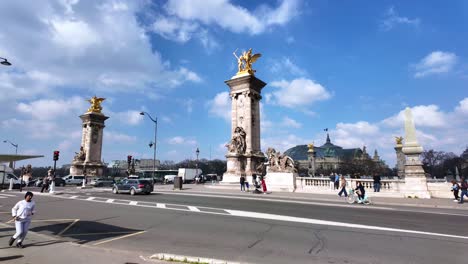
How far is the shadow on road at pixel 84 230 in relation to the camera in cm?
867

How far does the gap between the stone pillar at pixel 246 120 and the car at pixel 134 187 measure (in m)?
12.8

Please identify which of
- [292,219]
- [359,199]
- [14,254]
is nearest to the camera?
[14,254]

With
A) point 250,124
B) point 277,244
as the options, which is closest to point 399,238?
point 277,244

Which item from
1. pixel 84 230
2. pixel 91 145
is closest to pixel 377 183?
pixel 84 230

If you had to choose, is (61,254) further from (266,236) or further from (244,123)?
(244,123)

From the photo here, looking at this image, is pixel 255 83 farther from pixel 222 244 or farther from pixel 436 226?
pixel 222 244

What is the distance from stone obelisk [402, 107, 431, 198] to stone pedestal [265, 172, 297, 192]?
9.43 metres

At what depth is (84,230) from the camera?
984 cm

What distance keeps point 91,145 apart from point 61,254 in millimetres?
55502

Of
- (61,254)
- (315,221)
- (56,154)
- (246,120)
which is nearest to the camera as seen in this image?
(61,254)

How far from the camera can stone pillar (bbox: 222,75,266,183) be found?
36281mm

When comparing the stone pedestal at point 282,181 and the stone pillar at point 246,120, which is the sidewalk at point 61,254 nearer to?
the stone pedestal at point 282,181

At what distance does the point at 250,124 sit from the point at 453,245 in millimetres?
31344

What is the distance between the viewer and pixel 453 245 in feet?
25.2
